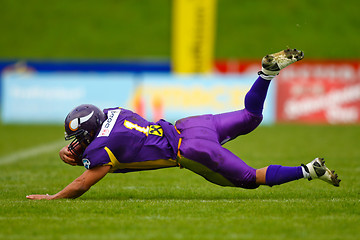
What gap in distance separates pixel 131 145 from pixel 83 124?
53 centimetres

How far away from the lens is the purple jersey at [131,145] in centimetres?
597

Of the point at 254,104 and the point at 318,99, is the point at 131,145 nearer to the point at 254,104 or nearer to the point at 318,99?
the point at 254,104

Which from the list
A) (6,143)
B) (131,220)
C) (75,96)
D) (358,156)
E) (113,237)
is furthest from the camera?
(75,96)

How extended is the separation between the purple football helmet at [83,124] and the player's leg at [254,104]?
1.28 meters

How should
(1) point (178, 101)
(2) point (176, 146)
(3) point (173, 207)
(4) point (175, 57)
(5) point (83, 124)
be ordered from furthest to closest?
(4) point (175, 57) → (1) point (178, 101) → (2) point (176, 146) → (5) point (83, 124) → (3) point (173, 207)

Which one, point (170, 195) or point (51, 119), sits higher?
point (170, 195)

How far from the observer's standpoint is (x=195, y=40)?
1802 centimetres

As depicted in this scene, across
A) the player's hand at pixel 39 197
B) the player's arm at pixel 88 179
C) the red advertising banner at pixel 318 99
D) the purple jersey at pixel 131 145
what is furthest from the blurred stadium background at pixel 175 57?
the player's arm at pixel 88 179

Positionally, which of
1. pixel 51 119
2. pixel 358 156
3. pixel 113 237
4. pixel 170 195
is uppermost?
pixel 113 237

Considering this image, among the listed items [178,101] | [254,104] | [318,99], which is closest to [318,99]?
[318,99]

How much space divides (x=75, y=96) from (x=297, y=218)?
12533 millimetres

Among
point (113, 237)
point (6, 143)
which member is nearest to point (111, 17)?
point (6, 143)

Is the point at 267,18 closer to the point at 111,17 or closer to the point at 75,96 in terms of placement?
the point at 111,17

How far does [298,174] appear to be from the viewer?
5.93m
